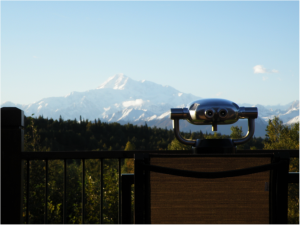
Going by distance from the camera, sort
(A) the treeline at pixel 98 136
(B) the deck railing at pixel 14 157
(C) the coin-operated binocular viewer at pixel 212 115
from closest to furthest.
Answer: (C) the coin-operated binocular viewer at pixel 212 115 < (B) the deck railing at pixel 14 157 < (A) the treeline at pixel 98 136

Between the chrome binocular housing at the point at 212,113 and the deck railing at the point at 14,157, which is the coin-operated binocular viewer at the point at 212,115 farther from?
the deck railing at the point at 14,157

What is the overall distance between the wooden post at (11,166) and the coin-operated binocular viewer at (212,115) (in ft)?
4.48

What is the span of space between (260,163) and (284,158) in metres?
0.06

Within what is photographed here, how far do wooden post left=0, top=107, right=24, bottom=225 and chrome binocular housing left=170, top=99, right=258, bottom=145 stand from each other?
1363 mm

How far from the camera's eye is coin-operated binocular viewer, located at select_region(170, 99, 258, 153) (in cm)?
100

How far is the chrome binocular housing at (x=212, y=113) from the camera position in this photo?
1.00 metres

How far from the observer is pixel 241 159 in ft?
2.72

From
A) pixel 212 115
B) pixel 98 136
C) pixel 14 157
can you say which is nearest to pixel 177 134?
pixel 212 115

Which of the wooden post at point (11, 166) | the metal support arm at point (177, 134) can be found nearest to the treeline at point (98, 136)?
the wooden post at point (11, 166)

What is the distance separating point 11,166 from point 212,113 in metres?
1.55

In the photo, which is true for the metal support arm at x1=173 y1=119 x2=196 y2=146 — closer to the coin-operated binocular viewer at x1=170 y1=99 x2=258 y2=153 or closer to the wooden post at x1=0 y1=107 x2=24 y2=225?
the coin-operated binocular viewer at x1=170 y1=99 x2=258 y2=153

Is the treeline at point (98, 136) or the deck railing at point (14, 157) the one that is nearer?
the deck railing at point (14, 157)

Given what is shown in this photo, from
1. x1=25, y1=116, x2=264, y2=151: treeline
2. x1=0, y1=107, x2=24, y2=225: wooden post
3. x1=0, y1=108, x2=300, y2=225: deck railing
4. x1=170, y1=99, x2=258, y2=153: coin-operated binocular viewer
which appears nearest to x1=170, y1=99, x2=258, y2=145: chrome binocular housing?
x1=170, y1=99, x2=258, y2=153: coin-operated binocular viewer

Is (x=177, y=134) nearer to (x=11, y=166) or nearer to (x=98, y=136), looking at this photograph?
(x=11, y=166)
